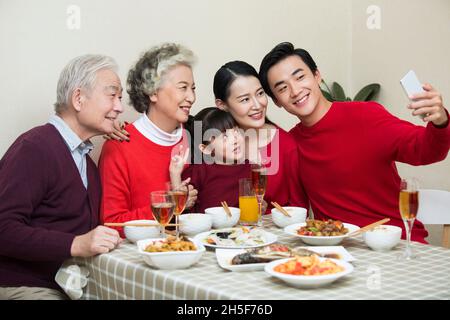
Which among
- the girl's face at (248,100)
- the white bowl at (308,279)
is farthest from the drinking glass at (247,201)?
the white bowl at (308,279)

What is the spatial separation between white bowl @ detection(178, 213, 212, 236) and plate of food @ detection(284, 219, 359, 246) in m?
0.32

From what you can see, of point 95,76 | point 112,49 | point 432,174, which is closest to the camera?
point 95,76

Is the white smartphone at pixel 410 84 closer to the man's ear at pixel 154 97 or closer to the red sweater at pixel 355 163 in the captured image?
the red sweater at pixel 355 163

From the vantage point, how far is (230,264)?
162 centimetres

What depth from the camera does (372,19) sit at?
391 centimetres

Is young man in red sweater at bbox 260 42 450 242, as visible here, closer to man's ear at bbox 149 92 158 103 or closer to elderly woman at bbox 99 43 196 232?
elderly woman at bbox 99 43 196 232

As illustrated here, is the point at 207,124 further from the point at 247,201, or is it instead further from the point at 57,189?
the point at 57,189

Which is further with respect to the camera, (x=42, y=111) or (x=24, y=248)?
(x=42, y=111)

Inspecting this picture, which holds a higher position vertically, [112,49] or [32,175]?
[112,49]

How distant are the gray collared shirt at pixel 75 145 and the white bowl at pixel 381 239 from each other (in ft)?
3.55

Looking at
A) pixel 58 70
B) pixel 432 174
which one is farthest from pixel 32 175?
pixel 432 174

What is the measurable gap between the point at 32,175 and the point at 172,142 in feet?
2.30

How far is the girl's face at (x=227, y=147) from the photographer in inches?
94.9
